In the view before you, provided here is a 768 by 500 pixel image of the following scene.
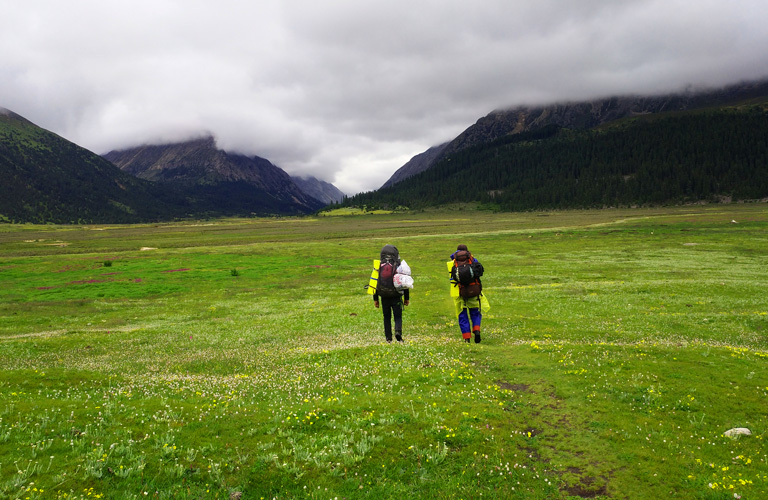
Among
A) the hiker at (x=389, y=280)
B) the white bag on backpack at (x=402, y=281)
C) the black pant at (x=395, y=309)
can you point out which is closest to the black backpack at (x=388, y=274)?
the hiker at (x=389, y=280)

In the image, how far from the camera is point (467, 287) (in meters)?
19.3

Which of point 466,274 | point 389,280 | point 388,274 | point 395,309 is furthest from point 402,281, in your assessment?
point 466,274

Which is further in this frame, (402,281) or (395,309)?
(395,309)

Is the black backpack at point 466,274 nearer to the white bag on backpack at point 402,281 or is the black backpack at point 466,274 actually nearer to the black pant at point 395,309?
the white bag on backpack at point 402,281

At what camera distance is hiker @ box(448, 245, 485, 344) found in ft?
62.3

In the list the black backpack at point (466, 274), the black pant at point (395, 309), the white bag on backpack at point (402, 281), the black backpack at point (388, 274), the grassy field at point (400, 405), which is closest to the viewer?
the grassy field at point (400, 405)

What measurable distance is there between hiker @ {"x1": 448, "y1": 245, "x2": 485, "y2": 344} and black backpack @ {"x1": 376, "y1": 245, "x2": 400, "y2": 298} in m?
3.03

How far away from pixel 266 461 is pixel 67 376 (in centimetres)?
1236

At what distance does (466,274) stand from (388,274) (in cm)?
408

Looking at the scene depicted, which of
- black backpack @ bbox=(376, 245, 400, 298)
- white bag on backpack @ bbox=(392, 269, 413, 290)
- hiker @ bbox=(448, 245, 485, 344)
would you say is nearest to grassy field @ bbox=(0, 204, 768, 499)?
hiker @ bbox=(448, 245, 485, 344)

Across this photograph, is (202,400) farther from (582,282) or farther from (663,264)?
(663,264)

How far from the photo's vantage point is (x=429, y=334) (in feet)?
79.2

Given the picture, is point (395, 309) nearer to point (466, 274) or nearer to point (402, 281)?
point (402, 281)

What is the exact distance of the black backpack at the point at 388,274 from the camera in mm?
19594
